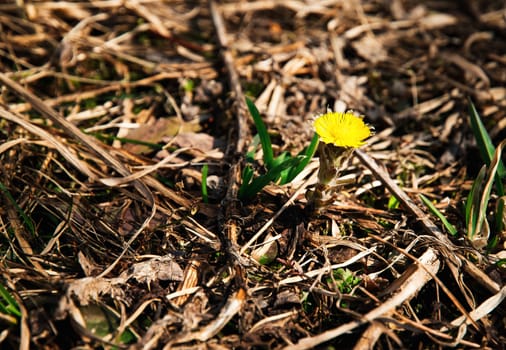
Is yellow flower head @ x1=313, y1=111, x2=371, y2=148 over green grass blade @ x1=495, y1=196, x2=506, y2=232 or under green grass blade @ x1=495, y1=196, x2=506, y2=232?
over

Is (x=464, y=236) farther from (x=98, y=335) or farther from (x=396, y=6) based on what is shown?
(x=396, y=6)

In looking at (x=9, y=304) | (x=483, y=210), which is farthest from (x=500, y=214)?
(x=9, y=304)

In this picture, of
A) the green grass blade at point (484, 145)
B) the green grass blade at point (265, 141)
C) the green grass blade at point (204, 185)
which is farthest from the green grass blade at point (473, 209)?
the green grass blade at point (204, 185)

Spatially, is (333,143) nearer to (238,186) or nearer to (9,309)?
(238,186)

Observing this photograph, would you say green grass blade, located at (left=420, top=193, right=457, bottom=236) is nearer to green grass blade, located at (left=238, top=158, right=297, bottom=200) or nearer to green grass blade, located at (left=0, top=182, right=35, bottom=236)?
green grass blade, located at (left=238, top=158, right=297, bottom=200)

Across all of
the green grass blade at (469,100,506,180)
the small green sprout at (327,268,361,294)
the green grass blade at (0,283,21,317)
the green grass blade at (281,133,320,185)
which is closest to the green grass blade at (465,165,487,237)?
the green grass blade at (469,100,506,180)

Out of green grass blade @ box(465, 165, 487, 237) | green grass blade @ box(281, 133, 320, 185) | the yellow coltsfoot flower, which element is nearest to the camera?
the yellow coltsfoot flower
